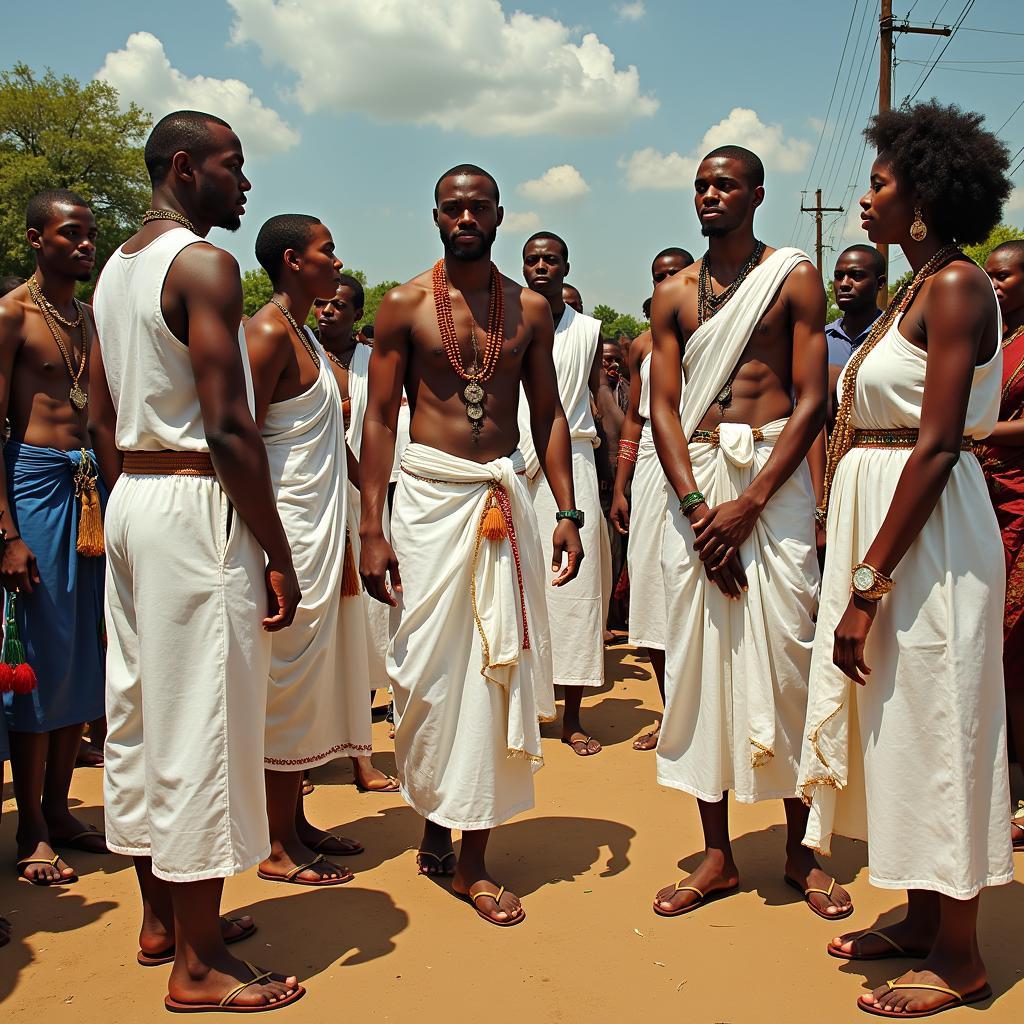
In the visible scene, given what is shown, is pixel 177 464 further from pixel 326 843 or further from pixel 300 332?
pixel 326 843

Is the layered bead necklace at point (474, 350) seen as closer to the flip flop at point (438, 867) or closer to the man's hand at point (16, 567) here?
the flip flop at point (438, 867)

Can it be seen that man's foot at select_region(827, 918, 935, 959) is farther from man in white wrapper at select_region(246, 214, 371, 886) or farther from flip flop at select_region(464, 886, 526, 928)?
Answer: man in white wrapper at select_region(246, 214, 371, 886)

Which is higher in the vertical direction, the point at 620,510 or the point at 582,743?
the point at 620,510

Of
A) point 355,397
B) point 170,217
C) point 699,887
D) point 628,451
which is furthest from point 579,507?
point 170,217

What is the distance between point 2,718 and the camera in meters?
3.98

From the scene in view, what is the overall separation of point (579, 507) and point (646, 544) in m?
0.47

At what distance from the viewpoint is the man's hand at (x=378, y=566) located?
3.88 metres

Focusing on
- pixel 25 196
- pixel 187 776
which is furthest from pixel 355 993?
pixel 25 196

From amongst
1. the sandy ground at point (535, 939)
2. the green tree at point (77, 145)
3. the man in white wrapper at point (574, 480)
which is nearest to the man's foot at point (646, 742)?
the man in white wrapper at point (574, 480)

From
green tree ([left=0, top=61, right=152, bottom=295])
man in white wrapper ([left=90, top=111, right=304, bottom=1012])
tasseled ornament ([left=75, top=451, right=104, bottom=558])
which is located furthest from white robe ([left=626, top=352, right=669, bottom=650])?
green tree ([left=0, top=61, right=152, bottom=295])

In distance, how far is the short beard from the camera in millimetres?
3943

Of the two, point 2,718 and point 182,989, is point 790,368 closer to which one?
point 182,989

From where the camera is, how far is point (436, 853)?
412 cm

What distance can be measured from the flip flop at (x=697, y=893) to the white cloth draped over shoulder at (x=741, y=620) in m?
0.34
